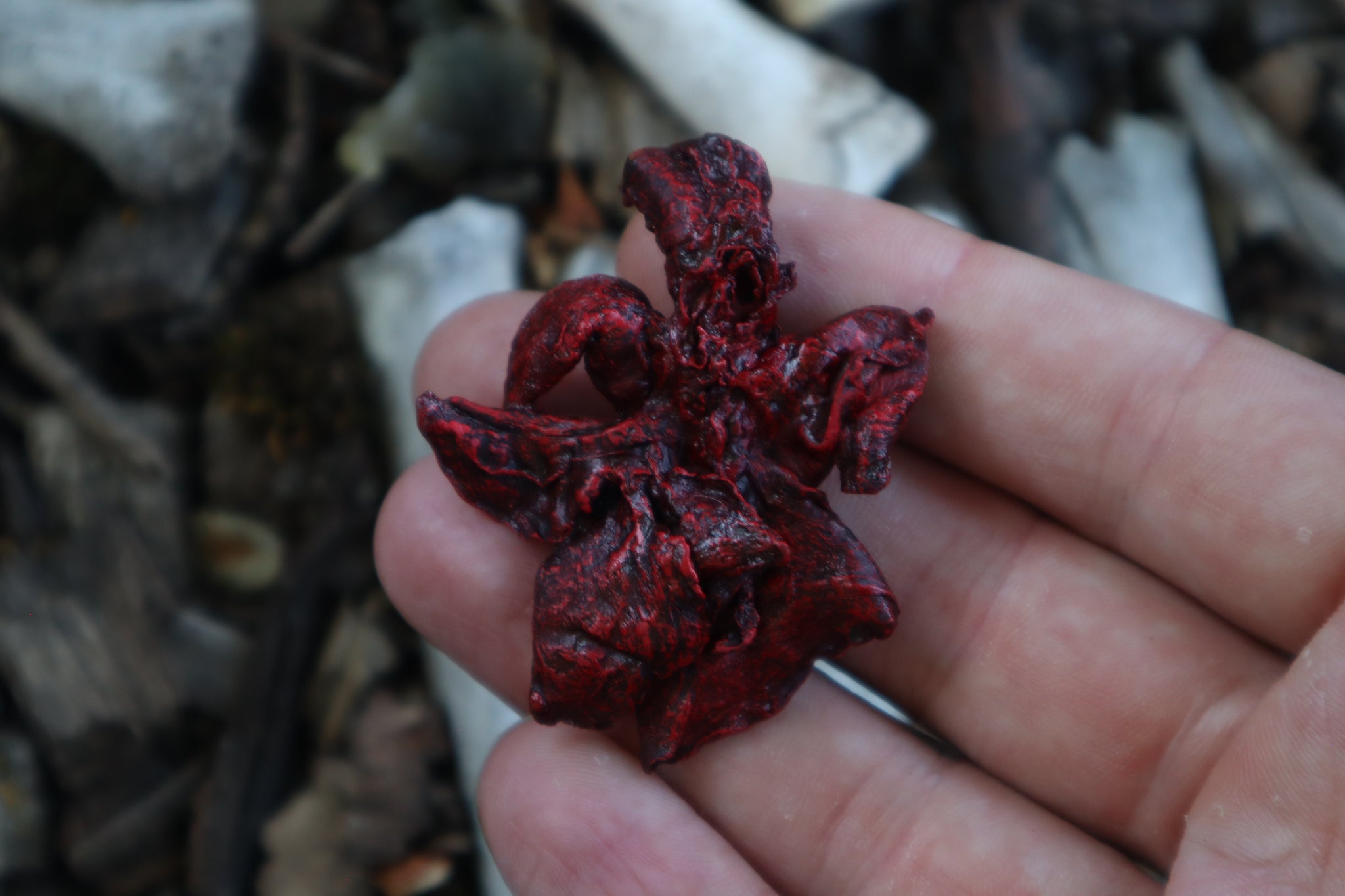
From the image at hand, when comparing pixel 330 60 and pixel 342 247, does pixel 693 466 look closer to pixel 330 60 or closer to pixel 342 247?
pixel 342 247

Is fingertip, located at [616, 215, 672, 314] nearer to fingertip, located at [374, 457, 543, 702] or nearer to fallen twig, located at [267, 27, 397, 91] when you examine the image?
fingertip, located at [374, 457, 543, 702]

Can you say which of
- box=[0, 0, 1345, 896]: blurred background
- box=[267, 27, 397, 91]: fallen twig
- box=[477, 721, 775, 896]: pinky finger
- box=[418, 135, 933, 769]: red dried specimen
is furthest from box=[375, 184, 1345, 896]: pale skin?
box=[267, 27, 397, 91]: fallen twig

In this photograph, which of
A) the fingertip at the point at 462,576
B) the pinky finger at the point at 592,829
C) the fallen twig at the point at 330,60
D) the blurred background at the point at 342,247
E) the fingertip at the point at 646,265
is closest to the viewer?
the pinky finger at the point at 592,829

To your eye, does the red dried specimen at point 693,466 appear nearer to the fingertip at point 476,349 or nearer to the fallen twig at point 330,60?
the fingertip at point 476,349

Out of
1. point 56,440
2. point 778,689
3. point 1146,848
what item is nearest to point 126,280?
point 56,440

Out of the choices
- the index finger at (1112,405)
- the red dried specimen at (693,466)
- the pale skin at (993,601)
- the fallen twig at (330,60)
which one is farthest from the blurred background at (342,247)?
the red dried specimen at (693,466)

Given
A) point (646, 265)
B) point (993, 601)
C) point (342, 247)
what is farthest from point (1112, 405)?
point (342, 247)
